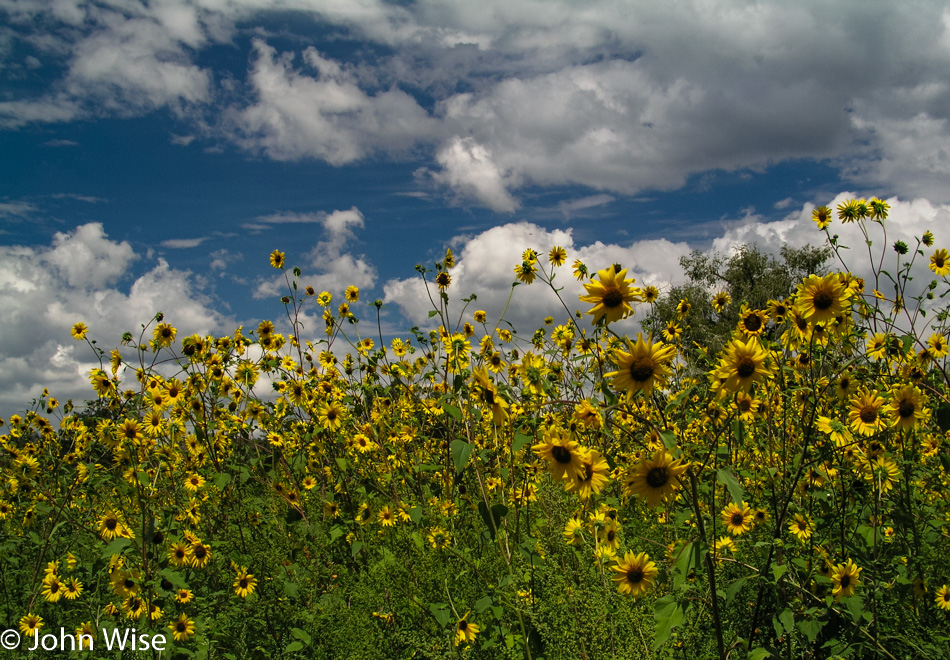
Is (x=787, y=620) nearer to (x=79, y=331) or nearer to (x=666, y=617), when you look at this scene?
(x=666, y=617)

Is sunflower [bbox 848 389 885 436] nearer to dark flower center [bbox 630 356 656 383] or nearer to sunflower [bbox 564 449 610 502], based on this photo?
sunflower [bbox 564 449 610 502]

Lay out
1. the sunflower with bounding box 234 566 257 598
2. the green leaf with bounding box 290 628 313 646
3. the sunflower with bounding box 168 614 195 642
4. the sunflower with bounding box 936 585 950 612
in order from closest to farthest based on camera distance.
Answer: the sunflower with bounding box 936 585 950 612, the green leaf with bounding box 290 628 313 646, the sunflower with bounding box 168 614 195 642, the sunflower with bounding box 234 566 257 598

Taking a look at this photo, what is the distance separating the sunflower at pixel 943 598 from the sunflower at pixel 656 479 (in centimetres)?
188

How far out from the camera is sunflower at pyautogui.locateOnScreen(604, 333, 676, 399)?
1611 millimetres

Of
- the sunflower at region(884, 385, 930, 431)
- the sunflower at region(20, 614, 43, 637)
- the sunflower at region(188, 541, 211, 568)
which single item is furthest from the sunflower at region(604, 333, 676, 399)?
the sunflower at region(20, 614, 43, 637)

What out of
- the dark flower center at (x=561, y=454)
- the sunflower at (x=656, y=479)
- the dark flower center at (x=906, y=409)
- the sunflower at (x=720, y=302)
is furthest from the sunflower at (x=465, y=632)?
the sunflower at (x=720, y=302)

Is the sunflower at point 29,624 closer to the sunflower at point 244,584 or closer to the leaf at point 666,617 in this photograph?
the sunflower at point 244,584

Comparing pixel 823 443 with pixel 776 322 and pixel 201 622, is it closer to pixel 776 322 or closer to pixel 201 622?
pixel 776 322

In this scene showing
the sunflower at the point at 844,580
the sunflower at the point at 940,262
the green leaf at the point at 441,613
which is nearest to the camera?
the sunflower at the point at 844,580

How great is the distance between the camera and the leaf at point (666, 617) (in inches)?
57.5

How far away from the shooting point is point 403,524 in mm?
3316

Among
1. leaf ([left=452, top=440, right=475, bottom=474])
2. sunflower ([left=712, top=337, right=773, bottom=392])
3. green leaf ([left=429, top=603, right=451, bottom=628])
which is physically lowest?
green leaf ([left=429, top=603, right=451, bottom=628])

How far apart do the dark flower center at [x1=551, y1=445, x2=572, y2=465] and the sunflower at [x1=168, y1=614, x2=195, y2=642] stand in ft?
7.25

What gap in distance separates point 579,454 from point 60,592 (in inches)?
132
